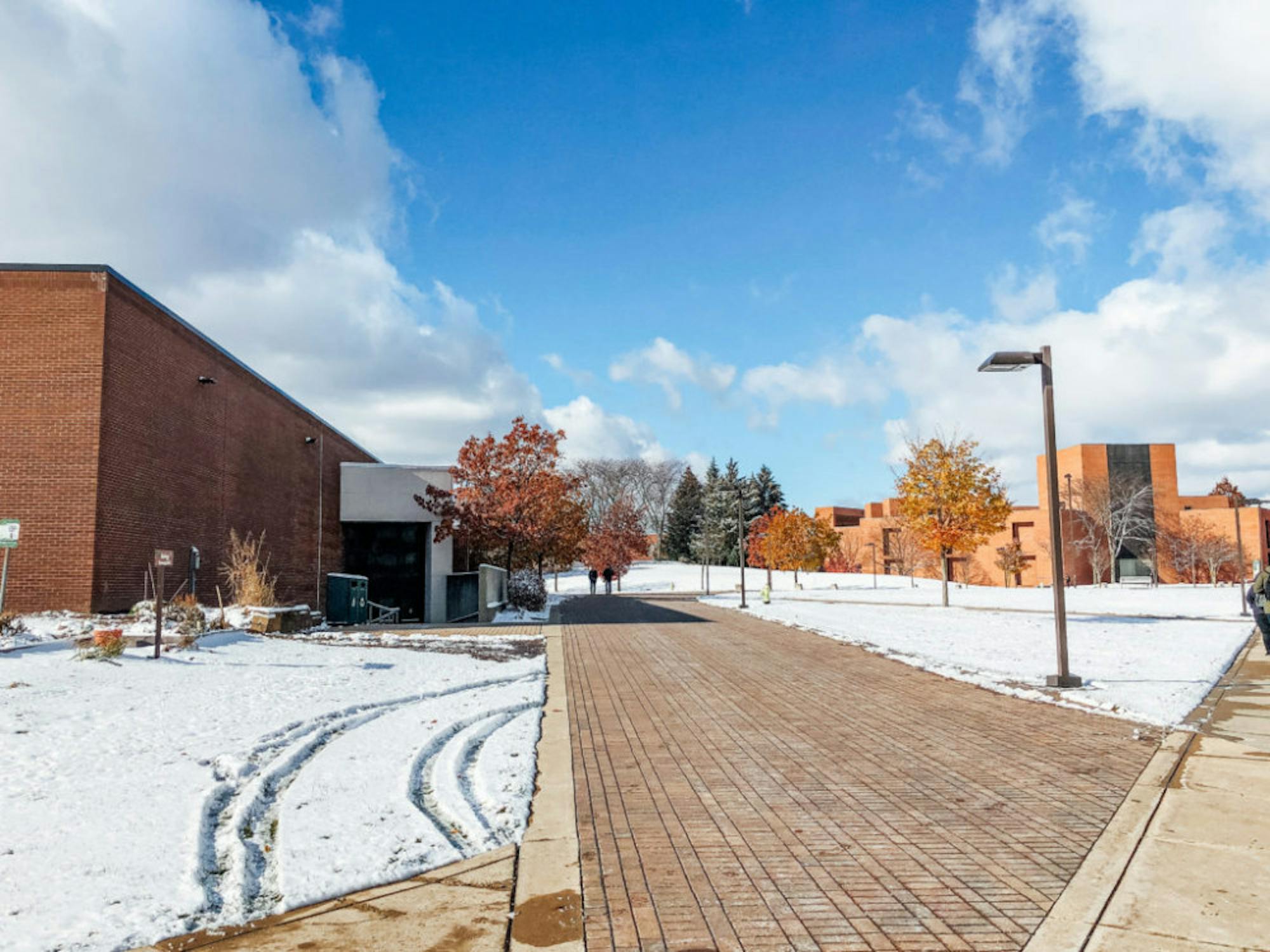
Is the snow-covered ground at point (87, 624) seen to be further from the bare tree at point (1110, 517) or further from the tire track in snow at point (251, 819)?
the bare tree at point (1110, 517)

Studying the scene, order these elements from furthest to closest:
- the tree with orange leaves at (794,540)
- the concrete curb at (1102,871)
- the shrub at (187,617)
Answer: the tree with orange leaves at (794,540)
the shrub at (187,617)
the concrete curb at (1102,871)

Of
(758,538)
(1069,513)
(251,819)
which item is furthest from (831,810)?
(1069,513)

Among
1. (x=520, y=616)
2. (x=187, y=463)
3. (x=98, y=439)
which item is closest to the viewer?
(x=98, y=439)

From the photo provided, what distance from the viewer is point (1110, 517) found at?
178ft

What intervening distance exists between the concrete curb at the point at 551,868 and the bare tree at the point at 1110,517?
5461 cm

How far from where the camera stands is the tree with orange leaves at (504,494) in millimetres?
27453

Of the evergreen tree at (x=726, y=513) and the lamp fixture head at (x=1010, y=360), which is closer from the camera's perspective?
the lamp fixture head at (x=1010, y=360)

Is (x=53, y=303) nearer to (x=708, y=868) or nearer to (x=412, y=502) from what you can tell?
(x=412, y=502)

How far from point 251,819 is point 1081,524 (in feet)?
203

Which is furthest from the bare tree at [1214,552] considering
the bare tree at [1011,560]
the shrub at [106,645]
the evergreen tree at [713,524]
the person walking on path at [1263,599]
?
the shrub at [106,645]

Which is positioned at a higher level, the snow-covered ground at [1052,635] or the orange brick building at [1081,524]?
the orange brick building at [1081,524]

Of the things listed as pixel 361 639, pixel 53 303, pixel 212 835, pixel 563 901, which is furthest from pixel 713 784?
pixel 53 303

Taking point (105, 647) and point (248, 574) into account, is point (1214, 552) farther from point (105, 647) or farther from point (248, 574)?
point (105, 647)

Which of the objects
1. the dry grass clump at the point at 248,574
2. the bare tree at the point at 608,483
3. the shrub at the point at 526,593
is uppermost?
the bare tree at the point at 608,483
